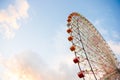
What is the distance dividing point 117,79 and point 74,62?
7932 mm

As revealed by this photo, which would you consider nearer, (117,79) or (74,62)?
(74,62)

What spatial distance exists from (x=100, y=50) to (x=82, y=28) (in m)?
4.11

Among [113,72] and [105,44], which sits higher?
[105,44]

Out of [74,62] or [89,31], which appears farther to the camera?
[89,31]

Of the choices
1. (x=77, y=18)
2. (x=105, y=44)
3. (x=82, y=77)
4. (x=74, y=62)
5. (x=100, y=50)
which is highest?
(x=77, y=18)

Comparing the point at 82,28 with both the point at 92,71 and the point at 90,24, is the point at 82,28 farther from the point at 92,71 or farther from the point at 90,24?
the point at 92,71

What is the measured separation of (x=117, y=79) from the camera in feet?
98.2

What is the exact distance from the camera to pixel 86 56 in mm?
26016

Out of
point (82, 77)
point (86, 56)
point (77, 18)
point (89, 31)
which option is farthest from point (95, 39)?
point (82, 77)

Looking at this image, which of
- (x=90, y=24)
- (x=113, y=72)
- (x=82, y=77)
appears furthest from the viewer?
(x=90, y=24)

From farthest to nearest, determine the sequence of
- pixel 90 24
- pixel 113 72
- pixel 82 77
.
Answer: pixel 90 24 → pixel 113 72 → pixel 82 77

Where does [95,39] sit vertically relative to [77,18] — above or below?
below

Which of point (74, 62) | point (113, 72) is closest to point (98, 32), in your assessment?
point (113, 72)

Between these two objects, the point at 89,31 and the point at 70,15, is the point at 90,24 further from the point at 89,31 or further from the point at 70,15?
the point at 70,15
